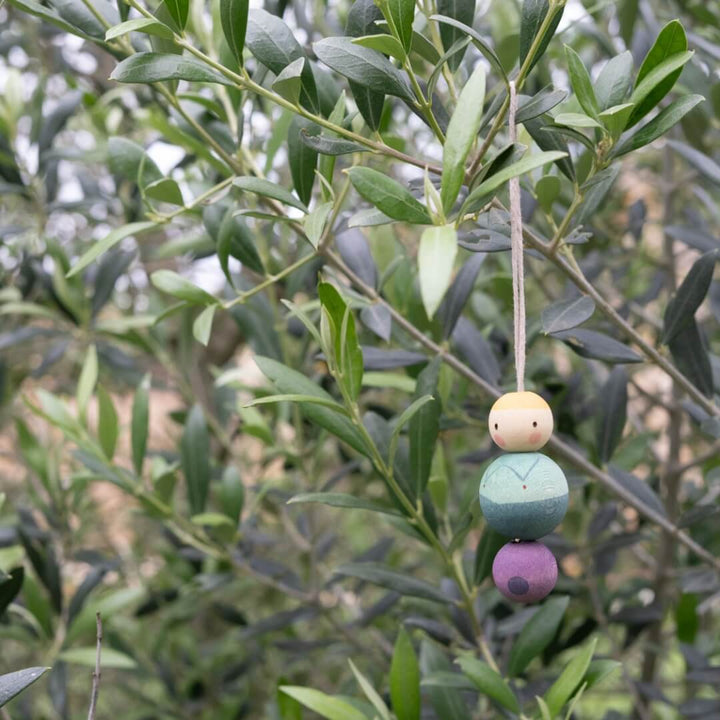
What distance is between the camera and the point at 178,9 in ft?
2.20

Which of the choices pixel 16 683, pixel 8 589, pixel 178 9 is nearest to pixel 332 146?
pixel 178 9

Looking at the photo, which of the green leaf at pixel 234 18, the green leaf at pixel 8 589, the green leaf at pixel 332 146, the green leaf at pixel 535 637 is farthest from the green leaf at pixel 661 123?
the green leaf at pixel 8 589

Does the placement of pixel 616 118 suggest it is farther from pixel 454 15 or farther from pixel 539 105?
pixel 454 15

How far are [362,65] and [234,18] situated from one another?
0.39 ft

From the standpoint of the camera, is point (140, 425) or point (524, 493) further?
point (140, 425)

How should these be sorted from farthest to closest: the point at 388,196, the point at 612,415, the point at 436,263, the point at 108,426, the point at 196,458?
the point at 196,458 → the point at 108,426 → the point at 612,415 → the point at 388,196 → the point at 436,263

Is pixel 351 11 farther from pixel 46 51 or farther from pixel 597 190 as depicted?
pixel 46 51

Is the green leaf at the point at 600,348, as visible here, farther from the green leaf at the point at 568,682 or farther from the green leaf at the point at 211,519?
the green leaf at the point at 211,519

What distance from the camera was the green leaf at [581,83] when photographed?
65cm

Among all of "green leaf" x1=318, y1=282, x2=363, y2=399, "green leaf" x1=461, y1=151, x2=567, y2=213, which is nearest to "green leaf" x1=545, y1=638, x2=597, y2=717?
"green leaf" x1=318, y1=282, x2=363, y2=399

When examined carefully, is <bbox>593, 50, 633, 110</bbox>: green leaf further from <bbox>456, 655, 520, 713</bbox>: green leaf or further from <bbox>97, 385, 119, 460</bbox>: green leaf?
<bbox>97, 385, 119, 460</bbox>: green leaf

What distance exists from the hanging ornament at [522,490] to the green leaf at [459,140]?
0.13 ft

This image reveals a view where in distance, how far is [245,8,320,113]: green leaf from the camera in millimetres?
708

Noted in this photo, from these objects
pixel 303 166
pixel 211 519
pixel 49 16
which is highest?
pixel 49 16
